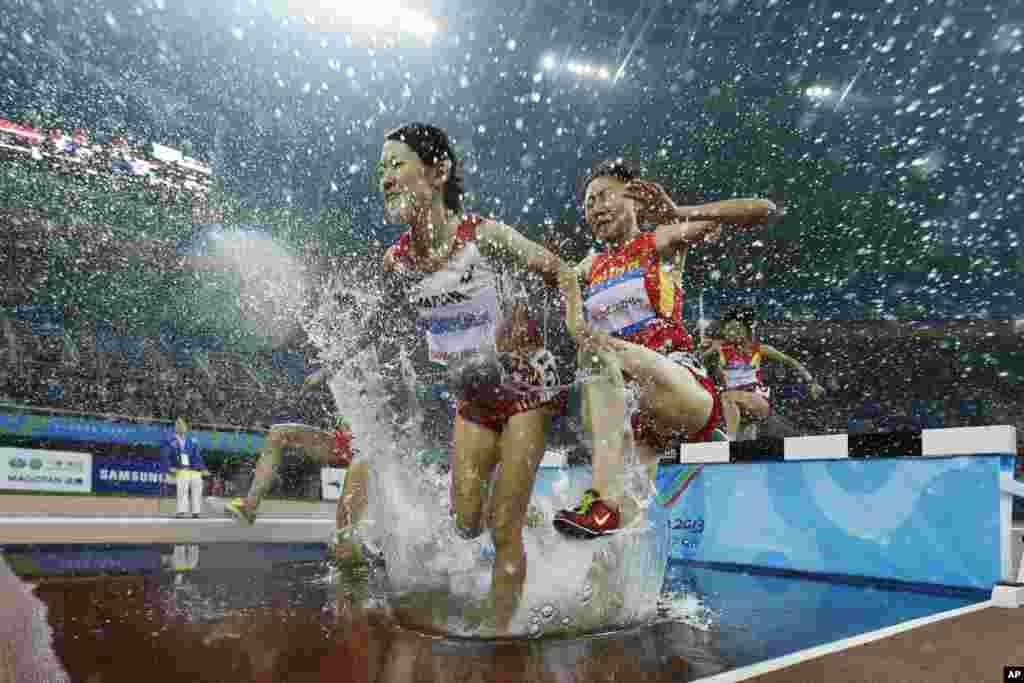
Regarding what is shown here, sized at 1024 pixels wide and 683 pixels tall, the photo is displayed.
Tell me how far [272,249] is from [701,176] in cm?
1224

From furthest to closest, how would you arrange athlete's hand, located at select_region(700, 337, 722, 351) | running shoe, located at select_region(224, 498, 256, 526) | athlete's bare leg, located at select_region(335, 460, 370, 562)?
athlete's hand, located at select_region(700, 337, 722, 351)
running shoe, located at select_region(224, 498, 256, 526)
athlete's bare leg, located at select_region(335, 460, 370, 562)

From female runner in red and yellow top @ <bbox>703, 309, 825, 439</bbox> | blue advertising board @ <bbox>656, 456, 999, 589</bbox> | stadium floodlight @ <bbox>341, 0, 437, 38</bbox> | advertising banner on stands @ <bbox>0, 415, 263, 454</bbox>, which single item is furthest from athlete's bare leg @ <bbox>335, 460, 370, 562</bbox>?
stadium floodlight @ <bbox>341, 0, 437, 38</bbox>

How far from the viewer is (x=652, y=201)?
3.07 m

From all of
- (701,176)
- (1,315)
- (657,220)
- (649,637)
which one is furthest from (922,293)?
(1,315)

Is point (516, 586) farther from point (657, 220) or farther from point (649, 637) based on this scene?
point (657, 220)

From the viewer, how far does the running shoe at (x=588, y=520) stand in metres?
2.20

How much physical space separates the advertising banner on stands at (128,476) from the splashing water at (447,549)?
859 centimetres

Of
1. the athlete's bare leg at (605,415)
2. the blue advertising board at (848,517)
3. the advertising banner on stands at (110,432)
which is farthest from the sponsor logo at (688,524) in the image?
the advertising banner on stands at (110,432)

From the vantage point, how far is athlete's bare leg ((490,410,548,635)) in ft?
8.02

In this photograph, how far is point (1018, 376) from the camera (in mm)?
17141

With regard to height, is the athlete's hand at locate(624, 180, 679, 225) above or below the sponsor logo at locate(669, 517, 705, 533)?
above

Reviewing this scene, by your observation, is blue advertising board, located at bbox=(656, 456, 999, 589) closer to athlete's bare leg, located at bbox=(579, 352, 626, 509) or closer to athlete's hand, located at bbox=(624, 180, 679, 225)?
athlete's hand, located at bbox=(624, 180, 679, 225)

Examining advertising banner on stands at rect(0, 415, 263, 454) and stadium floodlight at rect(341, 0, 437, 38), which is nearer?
advertising banner on stands at rect(0, 415, 263, 454)

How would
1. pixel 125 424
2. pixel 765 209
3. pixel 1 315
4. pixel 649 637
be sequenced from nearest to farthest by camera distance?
pixel 649 637 < pixel 765 209 < pixel 125 424 < pixel 1 315
